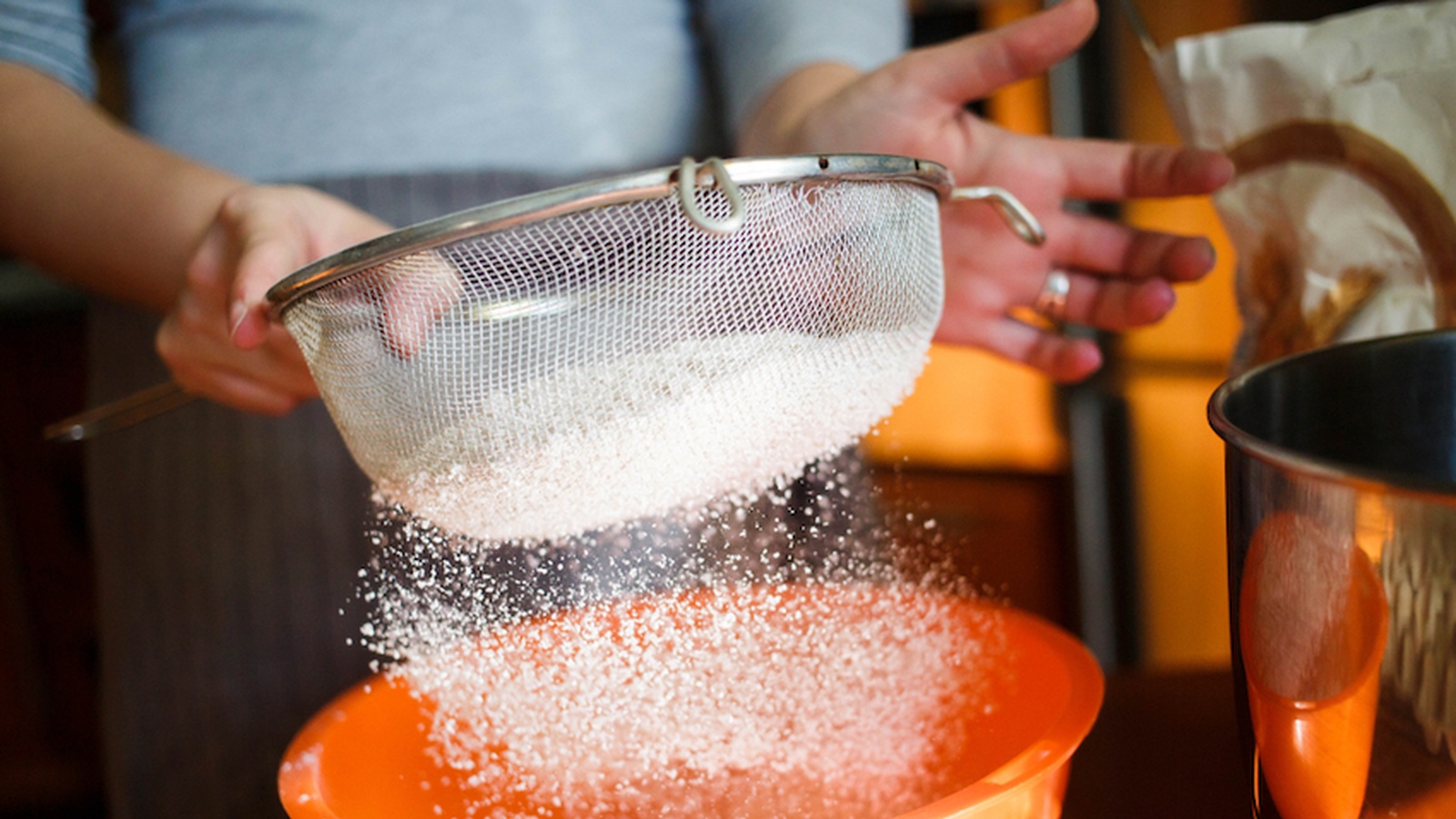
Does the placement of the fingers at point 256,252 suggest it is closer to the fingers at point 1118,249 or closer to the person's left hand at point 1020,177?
the person's left hand at point 1020,177

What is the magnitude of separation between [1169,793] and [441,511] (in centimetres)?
30

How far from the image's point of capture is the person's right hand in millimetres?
431

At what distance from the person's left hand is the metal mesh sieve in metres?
0.12

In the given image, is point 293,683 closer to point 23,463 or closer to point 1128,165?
point 1128,165

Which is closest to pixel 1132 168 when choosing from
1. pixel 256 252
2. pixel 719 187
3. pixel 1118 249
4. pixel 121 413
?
pixel 1118 249

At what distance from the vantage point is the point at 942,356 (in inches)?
54.2

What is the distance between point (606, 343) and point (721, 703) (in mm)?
165

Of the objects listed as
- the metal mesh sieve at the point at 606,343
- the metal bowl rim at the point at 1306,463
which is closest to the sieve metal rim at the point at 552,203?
the metal mesh sieve at the point at 606,343

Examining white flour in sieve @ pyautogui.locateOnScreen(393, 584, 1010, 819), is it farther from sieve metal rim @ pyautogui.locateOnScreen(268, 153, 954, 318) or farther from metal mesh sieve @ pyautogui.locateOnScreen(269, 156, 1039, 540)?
sieve metal rim @ pyautogui.locateOnScreen(268, 153, 954, 318)

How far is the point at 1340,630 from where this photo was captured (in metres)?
0.26

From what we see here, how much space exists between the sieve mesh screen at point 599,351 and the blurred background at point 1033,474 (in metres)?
0.59

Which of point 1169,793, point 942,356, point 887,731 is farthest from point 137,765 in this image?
point 942,356

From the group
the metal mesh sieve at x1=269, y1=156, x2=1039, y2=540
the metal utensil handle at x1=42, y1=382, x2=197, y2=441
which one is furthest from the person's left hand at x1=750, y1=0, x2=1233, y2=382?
the metal utensil handle at x1=42, y1=382, x2=197, y2=441

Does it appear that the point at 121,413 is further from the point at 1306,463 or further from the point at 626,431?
the point at 1306,463
